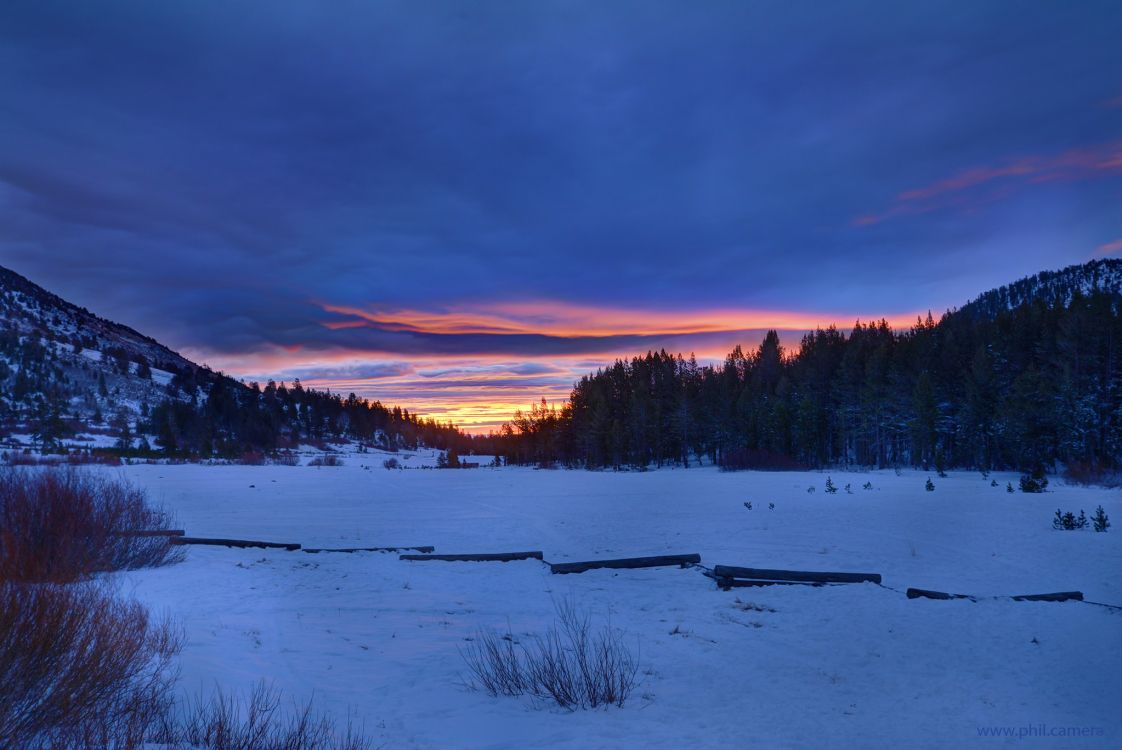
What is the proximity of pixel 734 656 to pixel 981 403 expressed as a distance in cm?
6378

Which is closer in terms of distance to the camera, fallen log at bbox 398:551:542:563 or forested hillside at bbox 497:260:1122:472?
fallen log at bbox 398:551:542:563

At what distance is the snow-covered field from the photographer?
7566mm

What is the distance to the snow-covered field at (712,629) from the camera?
757cm

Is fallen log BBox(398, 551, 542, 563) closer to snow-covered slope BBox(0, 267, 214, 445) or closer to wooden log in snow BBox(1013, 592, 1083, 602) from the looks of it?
wooden log in snow BBox(1013, 592, 1083, 602)

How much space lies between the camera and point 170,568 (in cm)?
1641

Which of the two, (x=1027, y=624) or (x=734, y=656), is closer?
(x=734, y=656)

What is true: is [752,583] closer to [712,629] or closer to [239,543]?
[712,629]

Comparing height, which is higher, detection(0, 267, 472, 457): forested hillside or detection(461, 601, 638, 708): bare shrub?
detection(0, 267, 472, 457): forested hillside

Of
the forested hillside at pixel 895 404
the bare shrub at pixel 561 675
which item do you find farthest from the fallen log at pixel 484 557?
the forested hillside at pixel 895 404

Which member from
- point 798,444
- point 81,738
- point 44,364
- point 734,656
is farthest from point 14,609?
point 44,364

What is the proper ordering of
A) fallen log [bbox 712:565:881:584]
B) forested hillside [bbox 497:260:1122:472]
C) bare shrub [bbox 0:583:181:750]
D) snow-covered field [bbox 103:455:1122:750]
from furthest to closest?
forested hillside [bbox 497:260:1122:472] < fallen log [bbox 712:565:881:584] < snow-covered field [bbox 103:455:1122:750] < bare shrub [bbox 0:583:181:750]

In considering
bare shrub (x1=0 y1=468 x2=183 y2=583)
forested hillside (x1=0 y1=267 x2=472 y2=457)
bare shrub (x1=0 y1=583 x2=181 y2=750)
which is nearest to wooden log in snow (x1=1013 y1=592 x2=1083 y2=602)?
bare shrub (x1=0 y1=583 x2=181 y2=750)

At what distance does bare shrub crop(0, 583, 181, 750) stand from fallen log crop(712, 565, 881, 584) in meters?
11.3

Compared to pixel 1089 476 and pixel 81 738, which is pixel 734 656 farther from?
pixel 1089 476
